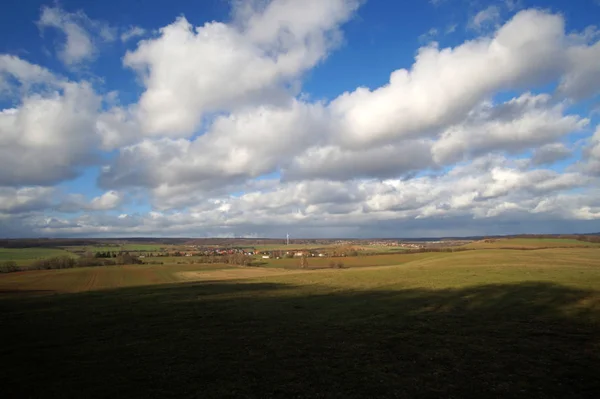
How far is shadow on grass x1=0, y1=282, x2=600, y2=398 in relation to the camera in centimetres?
1259

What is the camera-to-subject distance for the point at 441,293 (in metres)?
36.4

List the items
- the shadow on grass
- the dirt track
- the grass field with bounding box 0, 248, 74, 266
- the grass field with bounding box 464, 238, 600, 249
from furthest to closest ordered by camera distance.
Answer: the grass field with bounding box 0, 248, 74, 266, the grass field with bounding box 464, 238, 600, 249, the dirt track, the shadow on grass

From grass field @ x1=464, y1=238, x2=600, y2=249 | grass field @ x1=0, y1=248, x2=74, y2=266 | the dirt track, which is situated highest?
grass field @ x1=0, y1=248, x2=74, y2=266

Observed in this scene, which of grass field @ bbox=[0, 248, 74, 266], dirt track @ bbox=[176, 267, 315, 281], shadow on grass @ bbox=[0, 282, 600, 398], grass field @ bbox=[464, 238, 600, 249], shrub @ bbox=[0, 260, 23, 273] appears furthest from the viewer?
grass field @ bbox=[0, 248, 74, 266]

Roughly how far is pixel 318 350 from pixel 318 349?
190mm

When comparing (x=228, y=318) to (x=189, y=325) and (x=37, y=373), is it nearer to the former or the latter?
(x=189, y=325)

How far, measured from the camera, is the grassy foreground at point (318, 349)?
12.6m

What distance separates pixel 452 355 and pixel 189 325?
1607 centimetres

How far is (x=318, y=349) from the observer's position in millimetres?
17656

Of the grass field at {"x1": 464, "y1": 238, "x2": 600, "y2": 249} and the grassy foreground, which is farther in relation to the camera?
the grass field at {"x1": 464, "y1": 238, "x2": 600, "y2": 249}

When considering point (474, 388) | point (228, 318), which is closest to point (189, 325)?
point (228, 318)

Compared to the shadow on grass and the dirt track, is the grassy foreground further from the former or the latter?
the dirt track

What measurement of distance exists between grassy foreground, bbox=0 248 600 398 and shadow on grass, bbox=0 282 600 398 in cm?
7

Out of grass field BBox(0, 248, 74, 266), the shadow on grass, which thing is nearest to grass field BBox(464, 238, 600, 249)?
the shadow on grass
